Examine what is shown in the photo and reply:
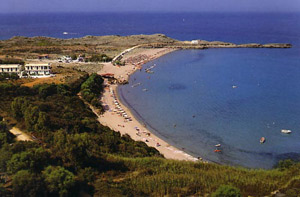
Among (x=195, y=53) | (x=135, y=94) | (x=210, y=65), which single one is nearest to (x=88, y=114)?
(x=135, y=94)

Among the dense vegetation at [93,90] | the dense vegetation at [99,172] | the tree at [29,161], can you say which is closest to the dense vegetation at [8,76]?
the dense vegetation at [93,90]

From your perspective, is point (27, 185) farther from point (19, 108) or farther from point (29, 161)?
point (19, 108)

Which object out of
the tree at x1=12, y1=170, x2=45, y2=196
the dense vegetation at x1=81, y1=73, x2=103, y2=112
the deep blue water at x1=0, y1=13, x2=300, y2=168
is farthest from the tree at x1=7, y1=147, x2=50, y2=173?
the dense vegetation at x1=81, y1=73, x2=103, y2=112

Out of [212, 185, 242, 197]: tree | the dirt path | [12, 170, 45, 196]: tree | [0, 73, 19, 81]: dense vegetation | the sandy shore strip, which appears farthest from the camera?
[0, 73, 19, 81]: dense vegetation

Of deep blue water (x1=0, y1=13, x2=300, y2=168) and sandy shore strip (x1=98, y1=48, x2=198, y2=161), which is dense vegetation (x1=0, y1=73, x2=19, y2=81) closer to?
sandy shore strip (x1=98, y1=48, x2=198, y2=161)

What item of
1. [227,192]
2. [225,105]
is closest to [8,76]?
[225,105]

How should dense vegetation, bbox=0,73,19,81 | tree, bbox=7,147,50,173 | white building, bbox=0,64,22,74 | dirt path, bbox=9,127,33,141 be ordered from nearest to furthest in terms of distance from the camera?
tree, bbox=7,147,50,173, dirt path, bbox=9,127,33,141, dense vegetation, bbox=0,73,19,81, white building, bbox=0,64,22,74
